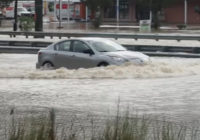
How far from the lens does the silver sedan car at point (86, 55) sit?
22495mm

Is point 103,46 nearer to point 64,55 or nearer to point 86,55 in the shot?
point 86,55

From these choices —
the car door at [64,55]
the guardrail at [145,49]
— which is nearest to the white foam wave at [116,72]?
the car door at [64,55]

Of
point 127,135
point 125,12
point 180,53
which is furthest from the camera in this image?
point 125,12

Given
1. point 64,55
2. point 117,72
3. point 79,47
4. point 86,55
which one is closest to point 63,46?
point 64,55

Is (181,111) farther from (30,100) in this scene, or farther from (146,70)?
(146,70)

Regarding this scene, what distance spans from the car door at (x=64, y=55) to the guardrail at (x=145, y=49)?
7.62 m

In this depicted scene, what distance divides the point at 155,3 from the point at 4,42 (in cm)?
3448

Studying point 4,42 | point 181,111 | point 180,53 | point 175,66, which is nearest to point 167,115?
point 181,111

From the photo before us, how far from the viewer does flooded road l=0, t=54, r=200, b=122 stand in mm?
15273

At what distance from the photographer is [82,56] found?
23.1 metres

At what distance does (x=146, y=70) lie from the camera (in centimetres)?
2228

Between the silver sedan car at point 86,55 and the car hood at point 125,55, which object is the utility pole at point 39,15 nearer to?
the silver sedan car at point 86,55

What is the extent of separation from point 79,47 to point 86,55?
60 cm

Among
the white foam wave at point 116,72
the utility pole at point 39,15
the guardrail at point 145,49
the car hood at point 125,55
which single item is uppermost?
the utility pole at point 39,15
